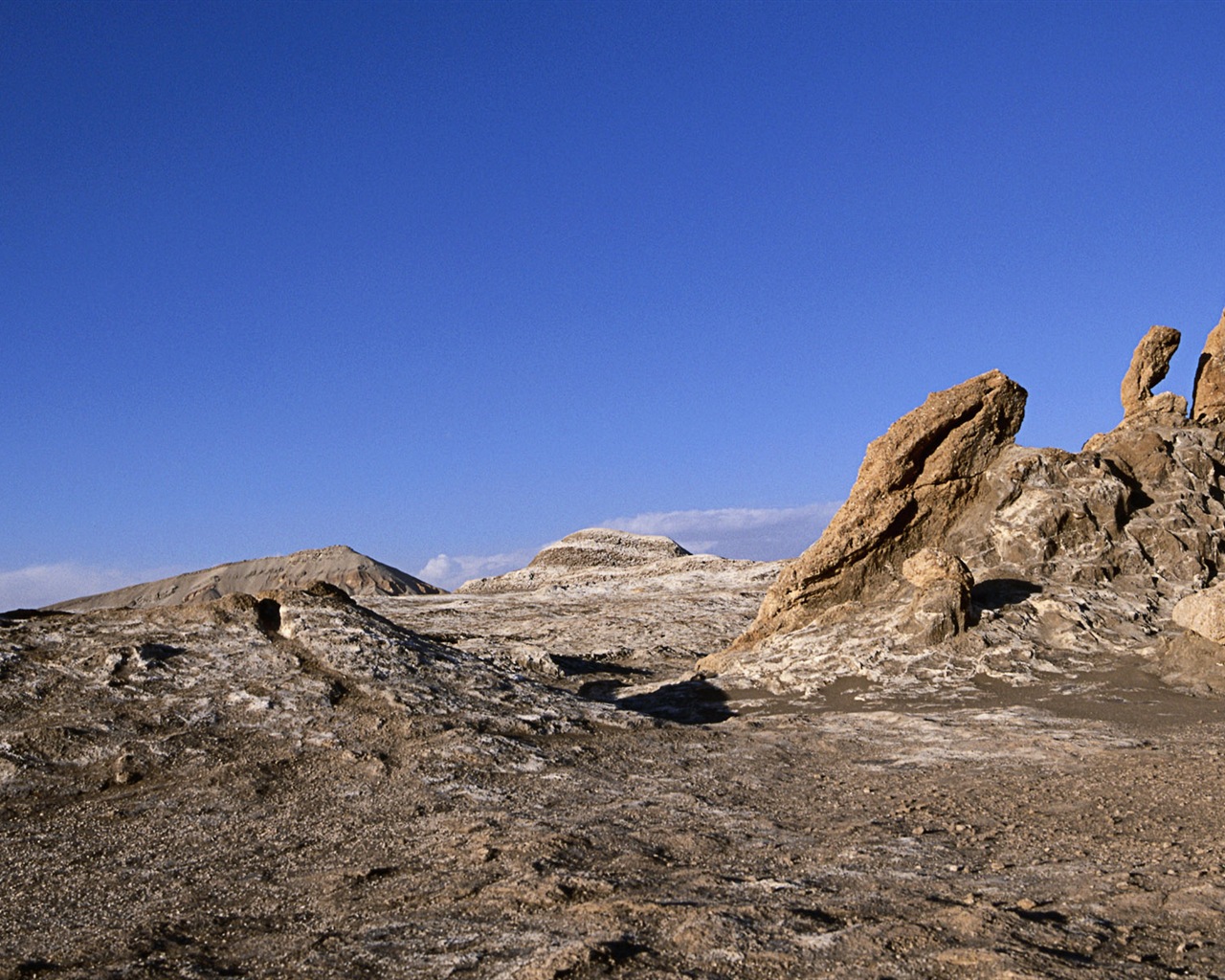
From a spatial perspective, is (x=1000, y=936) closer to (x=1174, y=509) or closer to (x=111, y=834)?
(x=111, y=834)

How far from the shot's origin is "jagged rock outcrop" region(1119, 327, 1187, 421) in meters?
19.9

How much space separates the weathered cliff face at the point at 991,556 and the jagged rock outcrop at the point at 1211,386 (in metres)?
0.87

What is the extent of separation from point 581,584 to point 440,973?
88.2 feet

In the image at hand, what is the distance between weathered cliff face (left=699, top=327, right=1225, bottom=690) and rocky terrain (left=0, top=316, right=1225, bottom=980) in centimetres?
6

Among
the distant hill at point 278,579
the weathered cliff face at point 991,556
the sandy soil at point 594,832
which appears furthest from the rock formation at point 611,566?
the sandy soil at point 594,832

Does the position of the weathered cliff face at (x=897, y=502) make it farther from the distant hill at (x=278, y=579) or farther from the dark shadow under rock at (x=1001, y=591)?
the distant hill at (x=278, y=579)

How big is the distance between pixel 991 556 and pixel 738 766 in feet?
30.6

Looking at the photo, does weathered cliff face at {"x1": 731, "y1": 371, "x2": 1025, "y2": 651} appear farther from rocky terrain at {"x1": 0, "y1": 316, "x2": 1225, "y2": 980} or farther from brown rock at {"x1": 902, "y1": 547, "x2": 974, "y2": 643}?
brown rock at {"x1": 902, "y1": 547, "x2": 974, "y2": 643}

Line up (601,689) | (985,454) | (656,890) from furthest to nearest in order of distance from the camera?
1. (985,454)
2. (601,689)
3. (656,890)

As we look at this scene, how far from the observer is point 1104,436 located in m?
19.5

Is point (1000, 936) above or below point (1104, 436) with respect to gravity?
below

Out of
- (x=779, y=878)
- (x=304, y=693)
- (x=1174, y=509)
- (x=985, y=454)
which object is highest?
(x=985, y=454)

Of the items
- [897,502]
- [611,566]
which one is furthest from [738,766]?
[611,566]

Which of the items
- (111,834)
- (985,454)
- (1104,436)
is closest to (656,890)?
(111,834)
